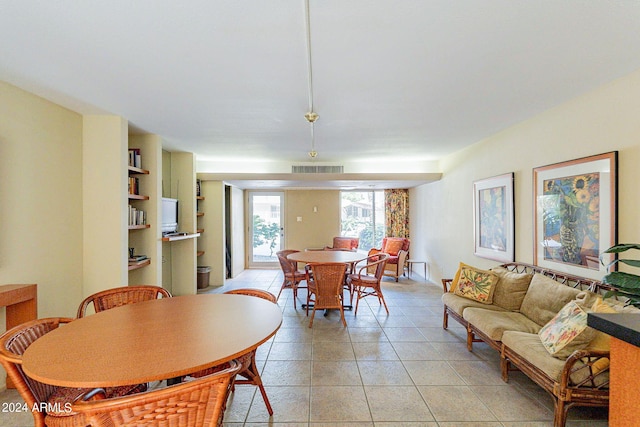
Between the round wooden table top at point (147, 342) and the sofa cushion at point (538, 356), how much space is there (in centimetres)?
180

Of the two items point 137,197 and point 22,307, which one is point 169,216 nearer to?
point 137,197

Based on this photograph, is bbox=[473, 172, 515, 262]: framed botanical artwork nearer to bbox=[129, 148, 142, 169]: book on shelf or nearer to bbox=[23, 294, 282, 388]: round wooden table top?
bbox=[23, 294, 282, 388]: round wooden table top

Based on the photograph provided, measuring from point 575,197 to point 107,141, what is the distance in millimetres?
4642

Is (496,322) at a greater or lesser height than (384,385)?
greater

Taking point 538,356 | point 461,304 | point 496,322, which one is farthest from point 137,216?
point 538,356

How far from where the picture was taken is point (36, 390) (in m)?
1.34

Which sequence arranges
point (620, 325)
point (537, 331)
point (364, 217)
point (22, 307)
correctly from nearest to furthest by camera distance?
point (620, 325) → point (22, 307) → point (537, 331) → point (364, 217)

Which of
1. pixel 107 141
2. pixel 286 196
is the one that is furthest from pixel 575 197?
pixel 286 196

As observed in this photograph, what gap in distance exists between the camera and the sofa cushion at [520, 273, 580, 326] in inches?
97.3

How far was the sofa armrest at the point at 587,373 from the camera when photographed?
1761 mm

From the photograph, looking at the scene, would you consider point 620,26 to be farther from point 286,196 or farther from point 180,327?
point 286,196

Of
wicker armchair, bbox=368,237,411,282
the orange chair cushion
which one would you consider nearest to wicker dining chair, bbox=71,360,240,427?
wicker armchair, bbox=368,237,411,282

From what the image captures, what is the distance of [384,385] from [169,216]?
3.59 meters

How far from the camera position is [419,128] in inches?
138
